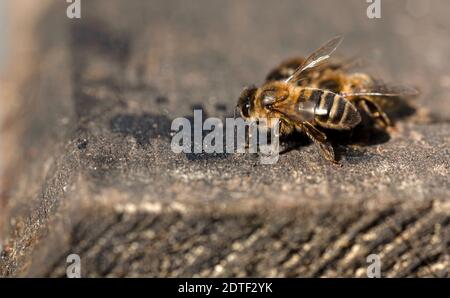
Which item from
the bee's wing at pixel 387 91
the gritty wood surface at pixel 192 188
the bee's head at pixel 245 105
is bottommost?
the gritty wood surface at pixel 192 188

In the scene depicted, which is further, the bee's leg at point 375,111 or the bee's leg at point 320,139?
the bee's leg at point 375,111

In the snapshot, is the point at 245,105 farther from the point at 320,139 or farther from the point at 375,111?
the point at 375,111

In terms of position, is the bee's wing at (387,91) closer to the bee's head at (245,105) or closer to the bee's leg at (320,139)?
the bee's leg at (320,139)

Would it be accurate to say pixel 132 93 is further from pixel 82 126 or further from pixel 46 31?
pixel 46 31

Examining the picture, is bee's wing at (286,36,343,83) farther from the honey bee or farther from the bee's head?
the bee's head

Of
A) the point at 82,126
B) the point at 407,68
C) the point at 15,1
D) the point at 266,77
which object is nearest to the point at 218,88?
the point at 266,77

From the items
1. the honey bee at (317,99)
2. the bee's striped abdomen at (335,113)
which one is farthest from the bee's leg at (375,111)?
the bee's striped abdomen at (335,113)
